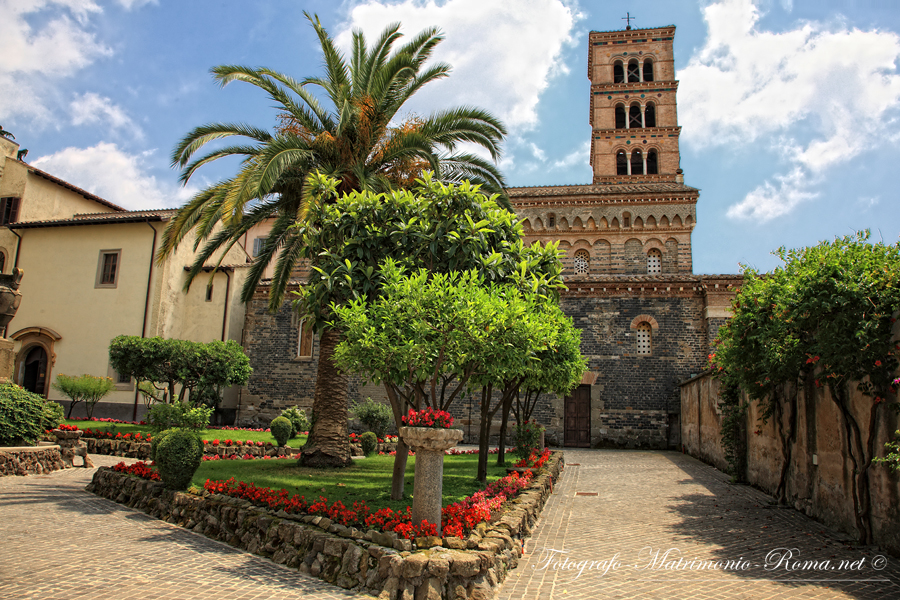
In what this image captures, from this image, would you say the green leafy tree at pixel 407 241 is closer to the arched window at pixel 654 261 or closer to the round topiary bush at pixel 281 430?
the round topiary bush at pixel 281 430

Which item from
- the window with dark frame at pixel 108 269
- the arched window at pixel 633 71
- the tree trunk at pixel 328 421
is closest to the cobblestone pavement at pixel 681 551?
the tree trunk at pixel 328 421

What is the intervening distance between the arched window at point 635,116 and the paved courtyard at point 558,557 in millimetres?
32062

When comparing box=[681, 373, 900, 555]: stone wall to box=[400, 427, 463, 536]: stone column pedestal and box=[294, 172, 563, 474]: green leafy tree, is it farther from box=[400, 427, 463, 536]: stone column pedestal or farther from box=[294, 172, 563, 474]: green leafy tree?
box=[400, 427, 463, 536]: stone column pedestal

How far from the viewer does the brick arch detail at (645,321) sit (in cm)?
2334

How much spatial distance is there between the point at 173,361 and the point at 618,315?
57.0ft

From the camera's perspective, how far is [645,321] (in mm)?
23547

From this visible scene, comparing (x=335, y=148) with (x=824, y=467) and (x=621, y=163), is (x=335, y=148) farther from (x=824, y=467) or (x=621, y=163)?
(x=621, y=163)

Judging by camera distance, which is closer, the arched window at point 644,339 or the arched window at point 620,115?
the arched window at point 644,339

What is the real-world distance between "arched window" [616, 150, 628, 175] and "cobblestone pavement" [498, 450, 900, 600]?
28111 millimetres

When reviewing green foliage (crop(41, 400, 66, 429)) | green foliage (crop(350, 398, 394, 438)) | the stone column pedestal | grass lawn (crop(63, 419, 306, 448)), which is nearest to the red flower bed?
the stone column pedestal

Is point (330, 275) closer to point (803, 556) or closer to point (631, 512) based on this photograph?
point (631, 512)

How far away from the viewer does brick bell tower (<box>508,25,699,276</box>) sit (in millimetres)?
A: 29750

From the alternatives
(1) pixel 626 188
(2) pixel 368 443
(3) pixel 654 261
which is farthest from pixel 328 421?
(1) pixel 626 188

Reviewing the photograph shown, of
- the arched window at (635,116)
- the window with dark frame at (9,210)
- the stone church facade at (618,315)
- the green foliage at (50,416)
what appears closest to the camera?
the green foliage at (50,416)
